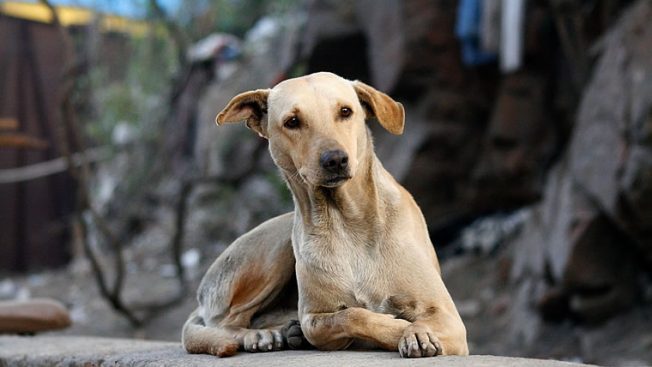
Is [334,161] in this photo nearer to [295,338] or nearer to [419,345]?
[419,345]

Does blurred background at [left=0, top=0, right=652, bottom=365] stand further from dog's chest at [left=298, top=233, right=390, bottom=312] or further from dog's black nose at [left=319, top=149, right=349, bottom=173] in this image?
dog's black nose at [left=319, top=149, right=349, bottom=173]

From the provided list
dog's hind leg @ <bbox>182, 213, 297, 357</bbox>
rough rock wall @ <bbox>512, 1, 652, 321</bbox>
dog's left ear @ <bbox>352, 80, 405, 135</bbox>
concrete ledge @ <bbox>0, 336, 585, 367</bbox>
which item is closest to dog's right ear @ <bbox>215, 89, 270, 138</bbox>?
dog's left ear @ <bbox>352, 80, 405, 135</bbox>

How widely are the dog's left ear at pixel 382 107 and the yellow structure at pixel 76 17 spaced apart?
1234cm

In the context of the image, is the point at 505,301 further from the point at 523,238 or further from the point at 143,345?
the point at 143,345

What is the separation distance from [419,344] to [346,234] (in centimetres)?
55

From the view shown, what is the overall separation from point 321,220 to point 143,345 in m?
1.61

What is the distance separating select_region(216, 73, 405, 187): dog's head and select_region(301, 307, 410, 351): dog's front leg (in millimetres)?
460

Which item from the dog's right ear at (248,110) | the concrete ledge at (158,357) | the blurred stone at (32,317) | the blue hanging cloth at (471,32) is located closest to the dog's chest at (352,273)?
the concrete ledge at (158,357)

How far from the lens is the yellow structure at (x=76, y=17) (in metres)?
15.2

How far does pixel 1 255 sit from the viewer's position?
1550 cm

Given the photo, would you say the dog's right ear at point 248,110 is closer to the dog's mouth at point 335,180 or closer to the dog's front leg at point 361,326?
the dog's mouth at point 335,180

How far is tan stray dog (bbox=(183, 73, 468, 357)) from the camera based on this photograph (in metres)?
3.21

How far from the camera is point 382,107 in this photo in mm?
3490

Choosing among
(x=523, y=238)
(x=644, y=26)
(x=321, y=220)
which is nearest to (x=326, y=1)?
(x=523, y=238)
